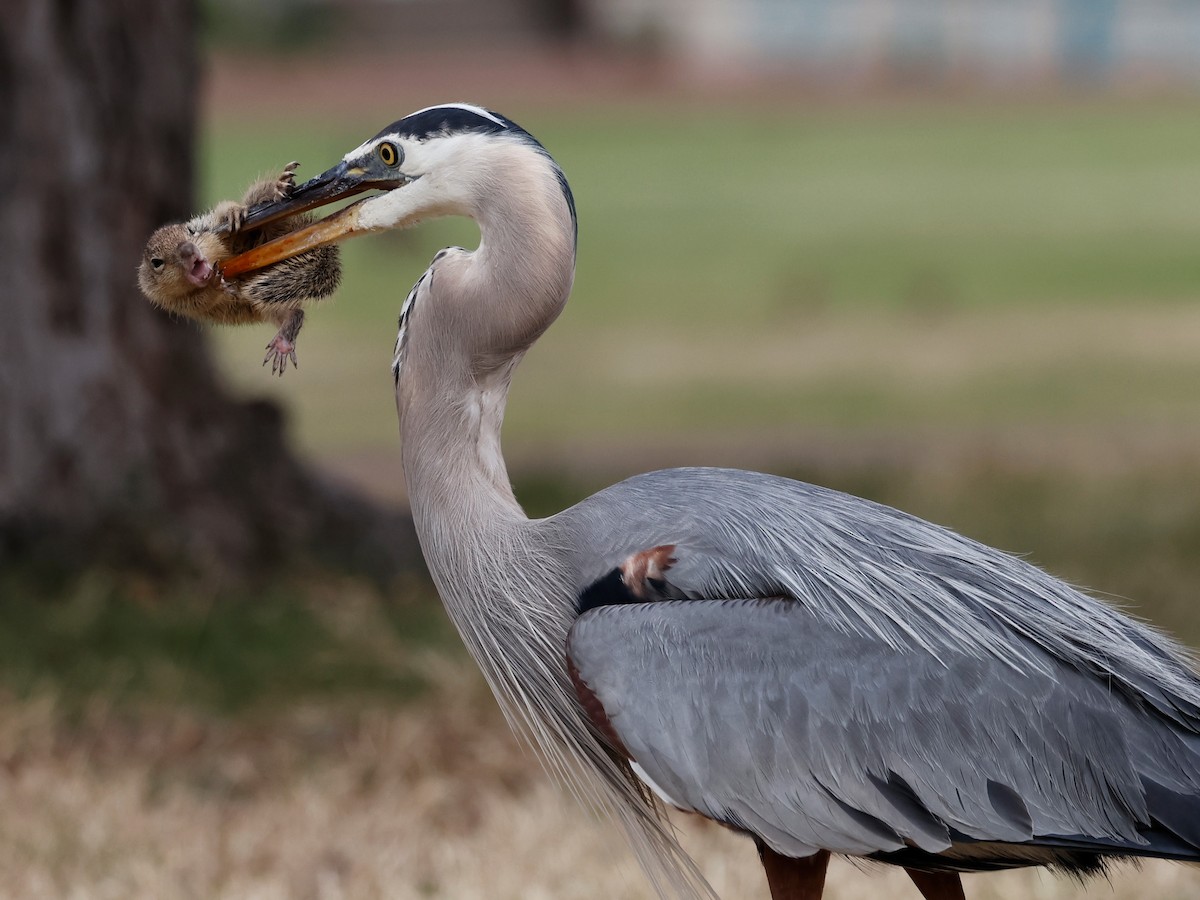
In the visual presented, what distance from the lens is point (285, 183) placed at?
4312 millimetres

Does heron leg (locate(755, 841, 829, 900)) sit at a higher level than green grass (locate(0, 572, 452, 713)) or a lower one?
higher

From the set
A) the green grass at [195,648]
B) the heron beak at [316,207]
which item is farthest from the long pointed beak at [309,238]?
the green grass at [195,648]

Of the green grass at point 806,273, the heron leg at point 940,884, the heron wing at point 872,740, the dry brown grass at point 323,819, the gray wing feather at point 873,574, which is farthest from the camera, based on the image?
the green grass at point 806,273

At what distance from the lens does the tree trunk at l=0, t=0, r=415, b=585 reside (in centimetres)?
679

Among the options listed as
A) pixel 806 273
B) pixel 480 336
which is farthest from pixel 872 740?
pixel 806 273

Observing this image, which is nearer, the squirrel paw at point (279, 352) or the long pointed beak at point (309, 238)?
the squirrel paw at point (279, 352)

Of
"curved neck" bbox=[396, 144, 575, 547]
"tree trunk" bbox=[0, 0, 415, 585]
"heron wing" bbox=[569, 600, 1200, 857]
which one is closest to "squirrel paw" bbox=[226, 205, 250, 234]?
"curved neck" bbox=[396, 144, 575, 547]

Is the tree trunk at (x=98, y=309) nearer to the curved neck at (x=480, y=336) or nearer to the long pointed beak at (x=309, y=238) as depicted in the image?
the long pointed beak at (x=309, y=238)

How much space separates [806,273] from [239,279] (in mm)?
18008

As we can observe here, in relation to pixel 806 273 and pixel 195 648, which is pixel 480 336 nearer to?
pixel 195 648

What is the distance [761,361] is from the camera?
1603cm

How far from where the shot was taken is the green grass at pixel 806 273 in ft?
44.9

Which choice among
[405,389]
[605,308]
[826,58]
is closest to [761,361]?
[605,308]

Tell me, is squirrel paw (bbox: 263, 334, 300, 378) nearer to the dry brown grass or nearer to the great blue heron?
the great blue heron
